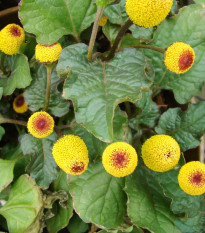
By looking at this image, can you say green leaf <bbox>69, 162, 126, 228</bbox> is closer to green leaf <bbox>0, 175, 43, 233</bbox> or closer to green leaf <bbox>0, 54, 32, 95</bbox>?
green leaf <bbox>0, 175, 43, 233</bbox>

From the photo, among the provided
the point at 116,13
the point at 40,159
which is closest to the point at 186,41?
the point at 116,13

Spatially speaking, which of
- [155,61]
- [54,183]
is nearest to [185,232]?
[54,183]

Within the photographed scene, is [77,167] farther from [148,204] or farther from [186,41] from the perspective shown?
[186,41]

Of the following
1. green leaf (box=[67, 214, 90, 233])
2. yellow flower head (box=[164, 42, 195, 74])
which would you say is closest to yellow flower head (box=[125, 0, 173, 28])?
yellow flower head (box=[164, 42, 195, 74])

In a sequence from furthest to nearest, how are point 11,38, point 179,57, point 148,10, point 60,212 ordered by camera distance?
point 60,212 → point 11,38 → point 179,57 → point 148,10

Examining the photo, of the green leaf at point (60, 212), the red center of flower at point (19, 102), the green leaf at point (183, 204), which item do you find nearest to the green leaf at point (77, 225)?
the green leaf at point (60, 212)
